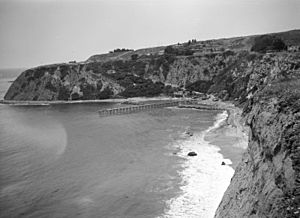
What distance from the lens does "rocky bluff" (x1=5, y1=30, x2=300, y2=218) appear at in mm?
18750

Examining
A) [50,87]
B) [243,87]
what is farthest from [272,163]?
[50,87]

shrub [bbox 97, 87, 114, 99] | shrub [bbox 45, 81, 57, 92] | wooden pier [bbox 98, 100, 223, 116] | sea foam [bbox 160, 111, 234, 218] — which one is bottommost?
sea foam [bbox 160, 111, 234, 218]

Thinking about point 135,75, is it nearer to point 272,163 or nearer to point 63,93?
point 63,93

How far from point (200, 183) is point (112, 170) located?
14412 millimetres

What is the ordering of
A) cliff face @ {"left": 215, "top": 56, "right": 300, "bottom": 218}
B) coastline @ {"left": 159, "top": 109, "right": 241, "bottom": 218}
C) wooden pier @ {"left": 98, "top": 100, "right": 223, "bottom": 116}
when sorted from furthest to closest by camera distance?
wooden pier @ {"left": 98, "top": 100, "right": 223, "bottom": 116}, coastline @ {"left": 159, "top": 109, "right": 241, "bottom": 218}, cliff face @ {"left": 215, "top": 56, "right": 300, "bottom": 218}

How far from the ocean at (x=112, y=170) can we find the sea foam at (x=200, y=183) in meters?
0.11

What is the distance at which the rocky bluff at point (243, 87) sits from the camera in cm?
1875

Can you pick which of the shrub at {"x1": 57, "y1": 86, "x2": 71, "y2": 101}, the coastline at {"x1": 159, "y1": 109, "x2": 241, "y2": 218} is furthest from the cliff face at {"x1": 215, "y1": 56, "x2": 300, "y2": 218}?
the shrub at {"x1": 57, "y1": 86, "x2": 71, "y2": 101}

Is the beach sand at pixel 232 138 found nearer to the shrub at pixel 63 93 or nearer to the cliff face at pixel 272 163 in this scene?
the cliff face at pixel 272 163

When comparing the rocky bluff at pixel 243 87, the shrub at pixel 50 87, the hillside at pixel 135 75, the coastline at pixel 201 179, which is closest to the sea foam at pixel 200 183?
the coastline at pixel 201 179

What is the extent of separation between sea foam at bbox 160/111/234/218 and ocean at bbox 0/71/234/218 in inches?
4.2

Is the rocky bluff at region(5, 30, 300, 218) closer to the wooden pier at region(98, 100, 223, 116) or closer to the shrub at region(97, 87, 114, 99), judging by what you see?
the shrub at region(97, 87, 114, 99)

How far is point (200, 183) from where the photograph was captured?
4222cm

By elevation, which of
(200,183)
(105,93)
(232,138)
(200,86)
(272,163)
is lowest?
(200,183)
